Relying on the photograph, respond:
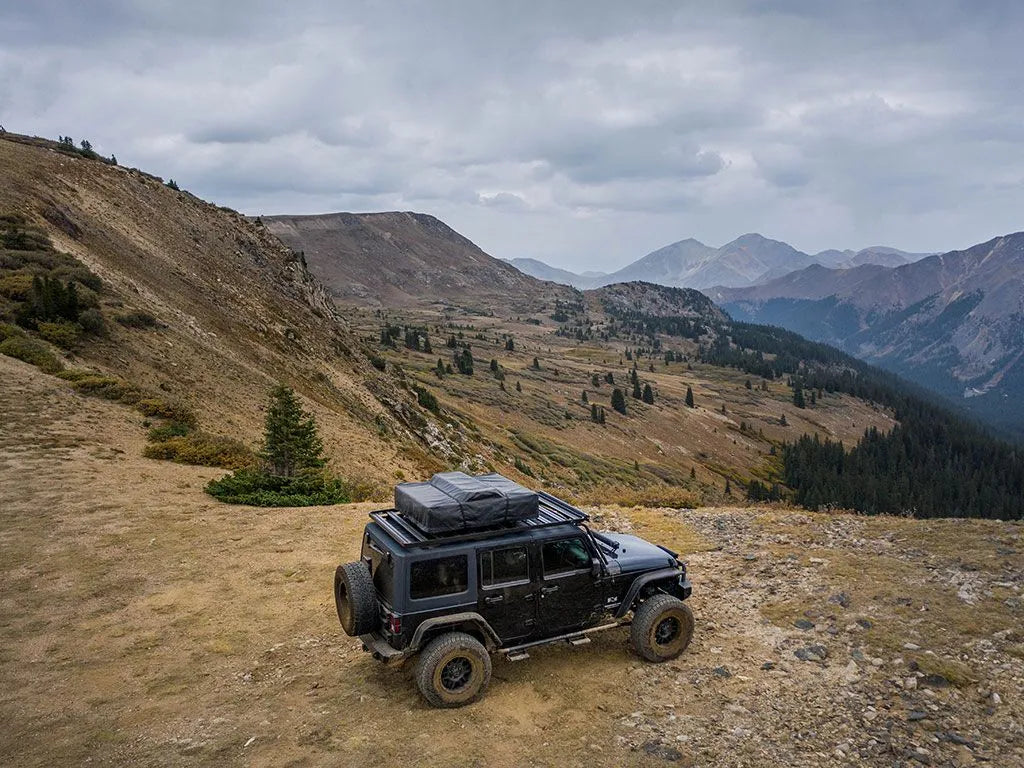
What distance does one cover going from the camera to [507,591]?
952 centimetres

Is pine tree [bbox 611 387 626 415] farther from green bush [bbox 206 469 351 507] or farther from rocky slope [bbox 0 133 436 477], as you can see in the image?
green bush [bbox 206 469 351 507]

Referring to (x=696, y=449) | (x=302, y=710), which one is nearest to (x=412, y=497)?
(x=302, y=710)

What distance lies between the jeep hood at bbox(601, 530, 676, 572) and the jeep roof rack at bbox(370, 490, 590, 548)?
1.01m

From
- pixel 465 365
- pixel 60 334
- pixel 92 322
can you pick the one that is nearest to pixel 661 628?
pixel 60 334

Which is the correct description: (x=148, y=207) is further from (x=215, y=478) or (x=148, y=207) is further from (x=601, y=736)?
(x=601, y=736)

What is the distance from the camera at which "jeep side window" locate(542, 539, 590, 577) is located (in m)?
9.84

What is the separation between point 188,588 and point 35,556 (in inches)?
141

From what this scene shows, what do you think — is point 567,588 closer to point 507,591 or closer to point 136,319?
point 507,591

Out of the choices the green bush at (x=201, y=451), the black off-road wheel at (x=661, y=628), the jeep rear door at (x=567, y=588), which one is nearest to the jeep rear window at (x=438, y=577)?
the jeep rear door at (x=567, y=588)

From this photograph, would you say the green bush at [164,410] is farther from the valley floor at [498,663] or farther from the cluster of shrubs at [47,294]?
the valley floor at [498,663]

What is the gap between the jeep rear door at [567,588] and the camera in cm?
984

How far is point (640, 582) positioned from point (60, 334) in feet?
90.0

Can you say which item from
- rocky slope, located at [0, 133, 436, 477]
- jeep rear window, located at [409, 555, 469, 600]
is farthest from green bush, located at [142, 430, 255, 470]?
jeep rear window, located at [409, 555, 469, 600]

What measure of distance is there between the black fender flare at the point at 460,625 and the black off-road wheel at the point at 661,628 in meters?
2.50
